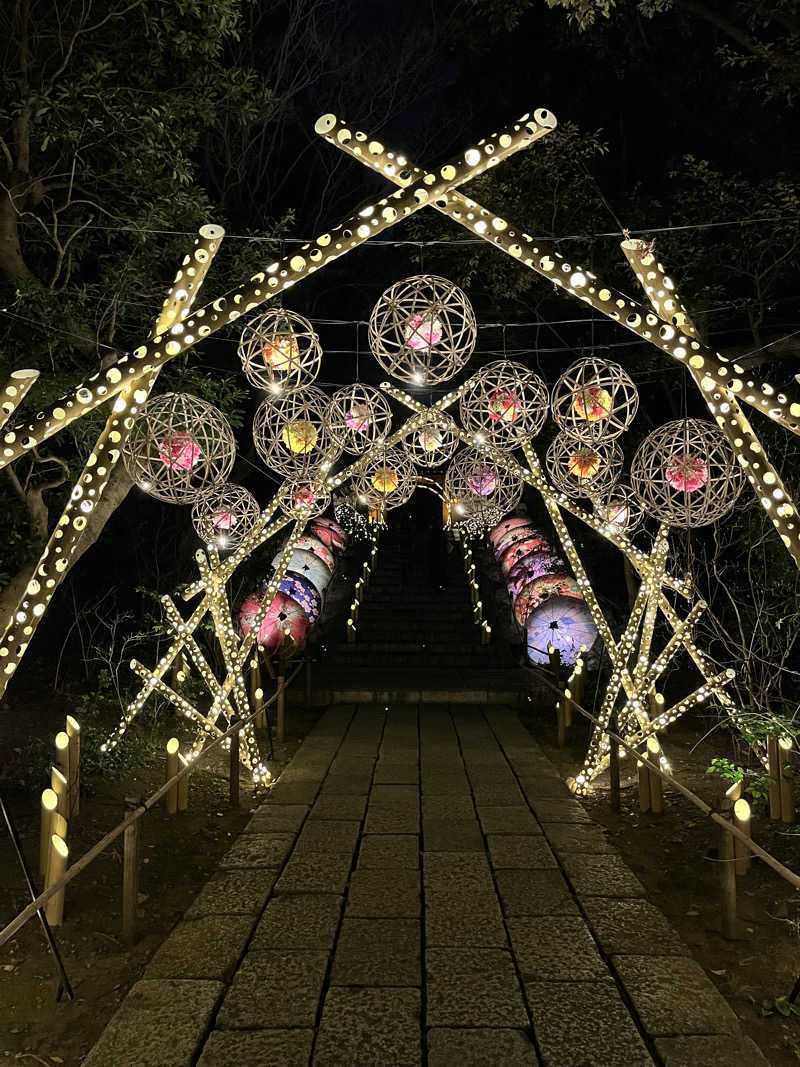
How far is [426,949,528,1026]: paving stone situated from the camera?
12.1 ft

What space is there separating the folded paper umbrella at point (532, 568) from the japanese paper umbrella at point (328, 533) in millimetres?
4715

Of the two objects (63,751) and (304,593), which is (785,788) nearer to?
(63,751)

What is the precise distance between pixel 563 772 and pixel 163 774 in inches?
160

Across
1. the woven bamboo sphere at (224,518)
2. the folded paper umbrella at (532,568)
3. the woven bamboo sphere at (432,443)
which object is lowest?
the folded paper umbrella at (532,568)

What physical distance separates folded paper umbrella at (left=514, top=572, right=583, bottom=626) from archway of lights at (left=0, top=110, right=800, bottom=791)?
10.5ft

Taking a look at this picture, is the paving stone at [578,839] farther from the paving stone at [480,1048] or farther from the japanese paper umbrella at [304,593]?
the japanese paper umbrella at [304,593]

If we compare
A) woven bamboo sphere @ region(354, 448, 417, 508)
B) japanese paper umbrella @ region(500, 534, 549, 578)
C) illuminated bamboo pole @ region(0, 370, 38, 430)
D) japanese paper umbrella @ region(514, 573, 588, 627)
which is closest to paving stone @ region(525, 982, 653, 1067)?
illuminated bamboo pole @ region(0, 370, 38, 430)

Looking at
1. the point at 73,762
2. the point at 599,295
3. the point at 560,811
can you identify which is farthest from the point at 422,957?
the point at 73,762

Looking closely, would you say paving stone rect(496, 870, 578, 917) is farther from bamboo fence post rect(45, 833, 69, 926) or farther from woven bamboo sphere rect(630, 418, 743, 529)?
woven bamboo sphere rect(630, 418, 743, 529)

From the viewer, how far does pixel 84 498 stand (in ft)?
14.4

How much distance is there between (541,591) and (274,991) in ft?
35.0

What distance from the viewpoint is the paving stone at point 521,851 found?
5.68m

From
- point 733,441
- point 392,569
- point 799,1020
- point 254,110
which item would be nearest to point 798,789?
point 799,1020

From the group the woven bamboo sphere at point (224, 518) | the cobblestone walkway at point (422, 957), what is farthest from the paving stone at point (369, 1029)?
the woven bamboo sphere at point (224, 518)
